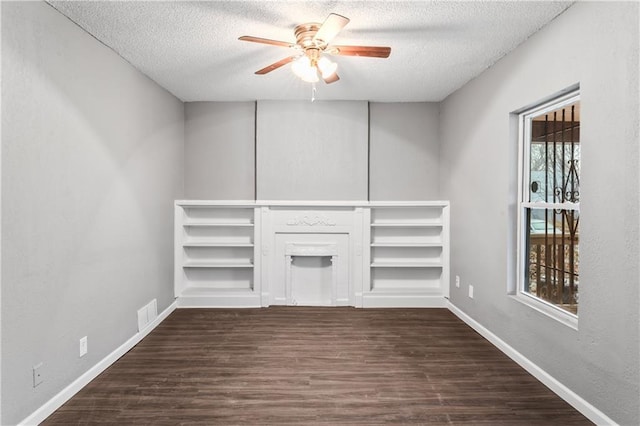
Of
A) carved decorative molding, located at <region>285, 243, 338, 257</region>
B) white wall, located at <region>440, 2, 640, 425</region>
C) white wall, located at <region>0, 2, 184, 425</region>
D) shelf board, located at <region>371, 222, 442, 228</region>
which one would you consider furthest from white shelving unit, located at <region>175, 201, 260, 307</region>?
white wall, located at <region>440, 2, 640, 425</region>

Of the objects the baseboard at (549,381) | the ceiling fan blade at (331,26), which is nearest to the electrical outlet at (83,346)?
the ceiling fan blade at (331,26)

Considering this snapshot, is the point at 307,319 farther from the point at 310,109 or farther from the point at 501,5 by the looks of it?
the point at 501,5

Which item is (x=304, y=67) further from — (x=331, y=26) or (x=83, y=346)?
(x=83, y=346)

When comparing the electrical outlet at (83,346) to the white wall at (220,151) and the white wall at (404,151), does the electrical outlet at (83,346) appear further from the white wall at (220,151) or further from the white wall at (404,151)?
the white wall at (404,151)

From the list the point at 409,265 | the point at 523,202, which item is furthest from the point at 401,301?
the point at 523,202

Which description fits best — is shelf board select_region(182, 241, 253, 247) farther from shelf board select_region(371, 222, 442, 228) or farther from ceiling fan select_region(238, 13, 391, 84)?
ceiling fan select_region(238, 13, 391, 84)

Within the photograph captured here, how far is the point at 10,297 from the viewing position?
2.01 m

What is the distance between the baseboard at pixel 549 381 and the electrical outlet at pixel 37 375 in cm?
326

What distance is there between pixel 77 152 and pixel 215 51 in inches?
51.7

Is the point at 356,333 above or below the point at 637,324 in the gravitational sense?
below

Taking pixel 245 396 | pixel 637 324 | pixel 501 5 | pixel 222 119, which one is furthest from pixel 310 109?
pixel 637 324

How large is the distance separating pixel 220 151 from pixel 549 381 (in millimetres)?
4050

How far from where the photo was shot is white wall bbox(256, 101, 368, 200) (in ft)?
15.2

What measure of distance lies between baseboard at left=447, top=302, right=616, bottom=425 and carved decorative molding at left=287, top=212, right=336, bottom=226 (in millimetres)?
1975
